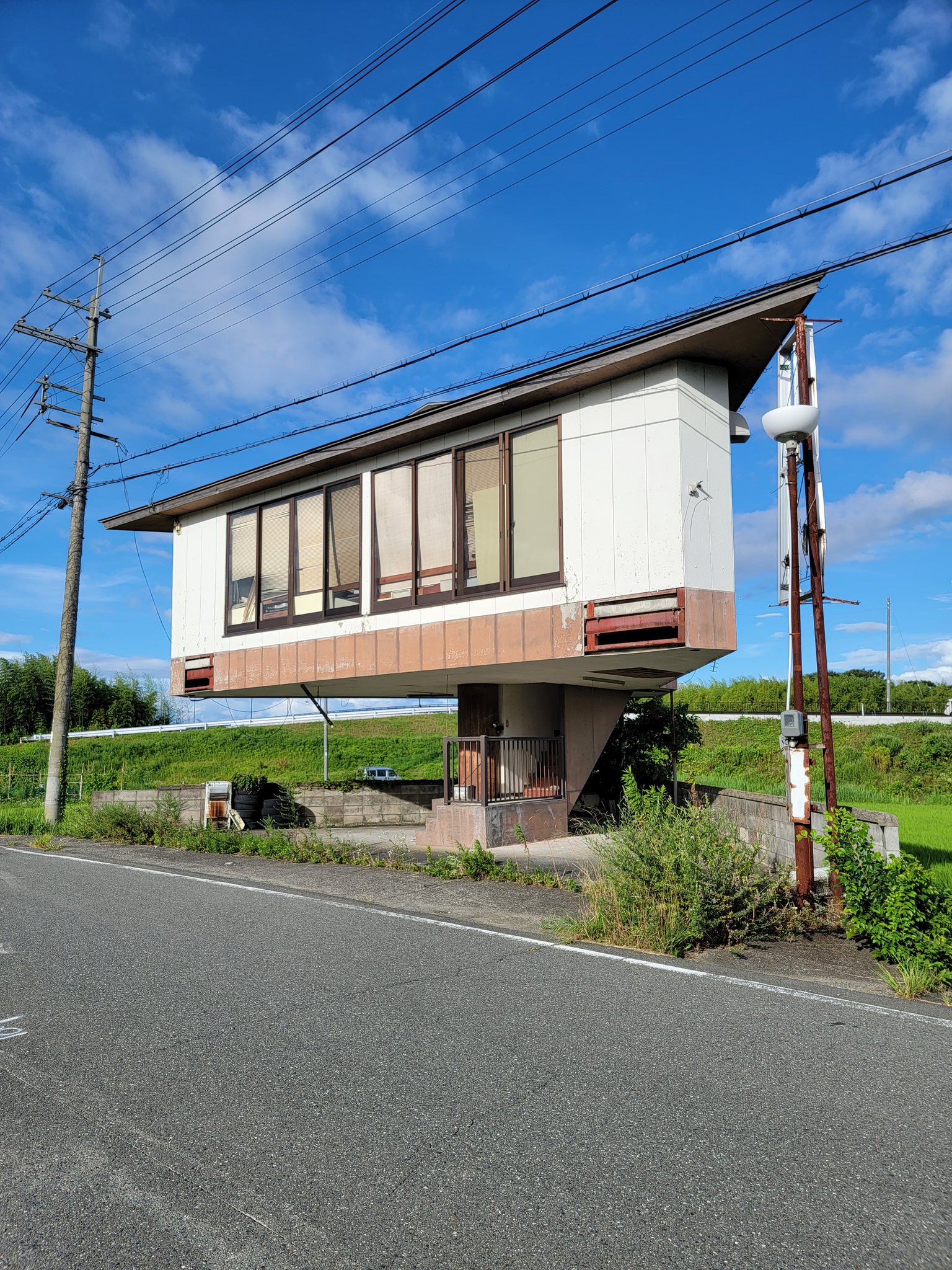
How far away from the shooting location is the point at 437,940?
293 inches

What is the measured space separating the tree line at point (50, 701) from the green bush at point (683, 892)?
Answer: 189 feet

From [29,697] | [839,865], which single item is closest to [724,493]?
[839,865]

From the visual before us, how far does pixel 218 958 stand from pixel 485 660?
662cm

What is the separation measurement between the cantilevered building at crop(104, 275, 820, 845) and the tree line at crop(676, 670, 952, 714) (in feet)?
94.9

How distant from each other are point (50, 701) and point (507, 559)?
2266 inches

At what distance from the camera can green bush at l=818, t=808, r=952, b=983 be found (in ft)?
21.3

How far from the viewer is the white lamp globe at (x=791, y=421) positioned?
8.49 metres

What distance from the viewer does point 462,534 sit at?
13367 mm

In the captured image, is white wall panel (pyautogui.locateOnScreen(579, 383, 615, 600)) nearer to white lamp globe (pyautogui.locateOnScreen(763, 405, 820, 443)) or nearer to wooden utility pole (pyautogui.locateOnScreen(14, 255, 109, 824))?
white lamp globe (pyautogui.locateOnScreen(763, 405, 820, 443))

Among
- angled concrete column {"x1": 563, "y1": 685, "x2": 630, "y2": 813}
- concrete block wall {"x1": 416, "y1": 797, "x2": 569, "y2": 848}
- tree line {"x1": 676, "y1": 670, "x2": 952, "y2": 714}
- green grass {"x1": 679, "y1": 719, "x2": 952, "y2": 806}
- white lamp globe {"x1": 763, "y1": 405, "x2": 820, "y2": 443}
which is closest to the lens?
white lamp globe {"x1": 763, "y1": 405, "x2": 820, "y2": 443}

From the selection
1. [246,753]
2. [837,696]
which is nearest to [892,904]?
[246,753]

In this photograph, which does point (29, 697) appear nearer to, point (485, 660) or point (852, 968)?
point (485, 660)

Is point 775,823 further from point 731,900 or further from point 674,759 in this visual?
point 674,759

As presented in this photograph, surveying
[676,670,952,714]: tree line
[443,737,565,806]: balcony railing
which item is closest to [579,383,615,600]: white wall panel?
[443,737,565,806]: balcony railing
